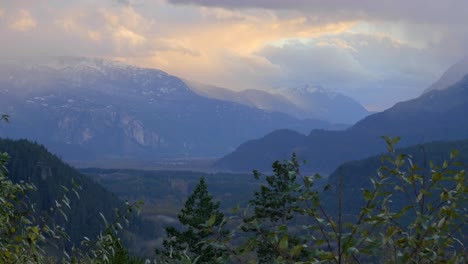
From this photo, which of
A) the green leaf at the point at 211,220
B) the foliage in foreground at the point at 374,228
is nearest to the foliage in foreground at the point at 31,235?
the green leaf at the point at 211,220

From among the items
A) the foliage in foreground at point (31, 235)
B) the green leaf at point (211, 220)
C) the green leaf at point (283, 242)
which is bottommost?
the foliage in foreground at point (31, 235)

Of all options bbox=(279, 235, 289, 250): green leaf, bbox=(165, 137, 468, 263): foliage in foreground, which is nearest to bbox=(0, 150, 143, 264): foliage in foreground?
bbox=(165, 137, 468, 263): foliage in foreground

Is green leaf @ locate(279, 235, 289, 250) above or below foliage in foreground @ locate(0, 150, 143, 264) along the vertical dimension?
above

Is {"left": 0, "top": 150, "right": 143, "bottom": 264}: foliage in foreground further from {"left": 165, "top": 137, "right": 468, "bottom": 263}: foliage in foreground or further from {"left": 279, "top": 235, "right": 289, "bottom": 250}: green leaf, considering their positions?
{"left": 279, "top": 235, "right": 289, "bottom": 250}: green leaf

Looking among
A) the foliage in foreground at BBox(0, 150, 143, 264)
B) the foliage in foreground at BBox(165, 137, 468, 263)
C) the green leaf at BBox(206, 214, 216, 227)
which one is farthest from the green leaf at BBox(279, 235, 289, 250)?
the foliage in foreground at BBox(0, 150, 143, 264)

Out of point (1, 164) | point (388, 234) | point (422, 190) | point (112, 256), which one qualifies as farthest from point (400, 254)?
point (1, 164)

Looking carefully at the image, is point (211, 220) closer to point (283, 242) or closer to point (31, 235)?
point (283, 242)

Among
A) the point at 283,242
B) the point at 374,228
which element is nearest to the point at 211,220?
the point at 283,242

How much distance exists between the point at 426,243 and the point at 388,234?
16.0 inches

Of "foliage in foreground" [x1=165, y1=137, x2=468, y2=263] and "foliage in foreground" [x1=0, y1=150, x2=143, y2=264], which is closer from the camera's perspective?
"foliage in foreground" [x1=165, y1=137, x2=468, y2=263]

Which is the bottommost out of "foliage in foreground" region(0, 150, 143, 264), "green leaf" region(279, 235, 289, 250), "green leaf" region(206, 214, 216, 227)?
"foliage in foreground" region(0, 150, 143, 264)

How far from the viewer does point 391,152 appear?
6.09 meters

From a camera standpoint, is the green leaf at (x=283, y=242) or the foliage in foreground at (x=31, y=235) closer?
the green leaf at (x=283, y=242)

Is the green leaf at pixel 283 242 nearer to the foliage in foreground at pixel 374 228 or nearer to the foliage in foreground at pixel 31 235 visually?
the foliage in foreground at pixel 374 228
